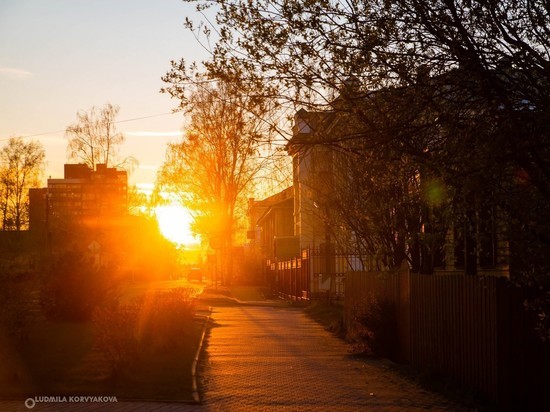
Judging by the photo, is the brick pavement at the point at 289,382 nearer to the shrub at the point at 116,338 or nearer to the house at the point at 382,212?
the shrub at the point at 116,338

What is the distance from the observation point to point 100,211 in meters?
62.1

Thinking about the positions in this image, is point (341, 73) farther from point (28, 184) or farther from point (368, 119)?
point (28, 184)

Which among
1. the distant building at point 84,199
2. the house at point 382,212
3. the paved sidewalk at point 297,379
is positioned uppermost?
the distant building at point 84,199

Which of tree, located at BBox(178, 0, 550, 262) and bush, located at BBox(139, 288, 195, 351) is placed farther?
bush, located at BBox(139, 288, 195, 351)

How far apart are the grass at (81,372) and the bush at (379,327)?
12.2 ft

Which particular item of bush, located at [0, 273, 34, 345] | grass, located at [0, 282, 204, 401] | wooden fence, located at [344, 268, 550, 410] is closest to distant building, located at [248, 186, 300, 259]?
grass, located at [0, 282, 204, 401]

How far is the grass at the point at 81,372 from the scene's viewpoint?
11.8 m

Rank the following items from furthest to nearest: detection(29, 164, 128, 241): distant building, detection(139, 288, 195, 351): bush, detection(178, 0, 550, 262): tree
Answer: detection(29, 164, 128, 241): distant building → detection(139, 288, 195, 351): bush → detection(178, 0, 550, 262): tree

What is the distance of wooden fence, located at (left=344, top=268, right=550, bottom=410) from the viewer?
10.8 meters

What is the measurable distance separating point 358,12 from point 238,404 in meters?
5.40

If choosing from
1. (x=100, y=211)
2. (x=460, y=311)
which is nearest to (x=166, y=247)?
(x=100, y=211)

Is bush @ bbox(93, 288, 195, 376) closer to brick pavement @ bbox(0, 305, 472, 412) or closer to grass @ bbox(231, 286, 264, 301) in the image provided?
brick pavement @ bbox(0, 305, 472, 412)

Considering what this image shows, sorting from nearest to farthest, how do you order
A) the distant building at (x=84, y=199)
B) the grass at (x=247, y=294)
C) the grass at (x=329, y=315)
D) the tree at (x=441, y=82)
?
the tree at (x=441, y=82) < the grass at (x=329, y=315) < the grass at (x=247, y=294) < the distant building at (x=84, y=199)

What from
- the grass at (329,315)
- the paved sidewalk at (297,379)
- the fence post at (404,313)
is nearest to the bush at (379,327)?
the fence post at (404,313)
